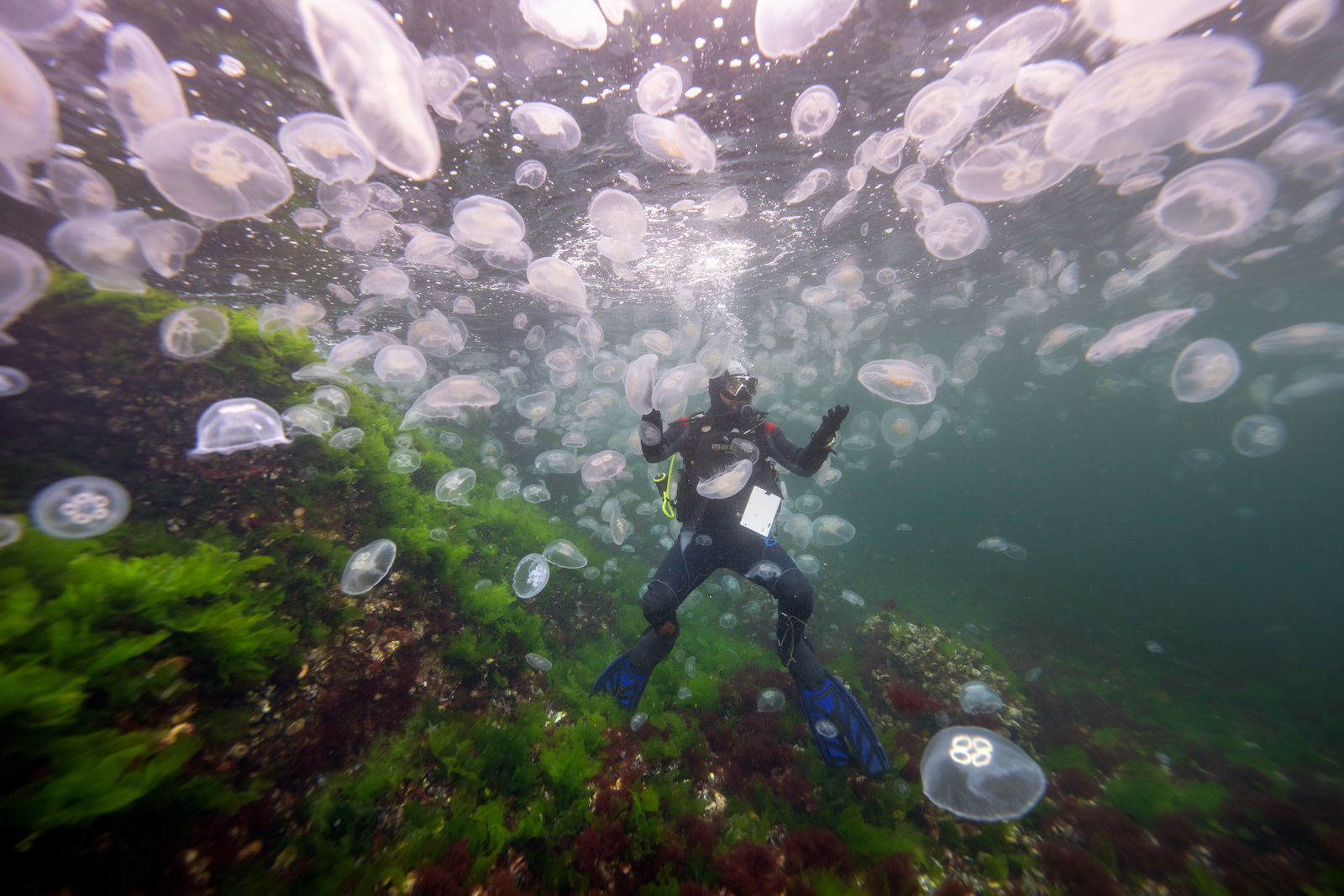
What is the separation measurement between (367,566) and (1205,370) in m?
15.1

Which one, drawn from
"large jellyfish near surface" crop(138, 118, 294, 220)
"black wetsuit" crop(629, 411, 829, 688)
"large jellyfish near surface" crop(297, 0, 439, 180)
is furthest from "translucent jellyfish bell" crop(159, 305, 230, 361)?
"black wetsuit" crop(629, 411, 829, 688)

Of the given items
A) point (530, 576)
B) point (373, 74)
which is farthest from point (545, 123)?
point (530, 576)

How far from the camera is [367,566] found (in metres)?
3.52

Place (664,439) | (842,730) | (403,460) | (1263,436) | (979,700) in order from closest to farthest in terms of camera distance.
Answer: (842,730) → (664,439) → (403,460) → (979,700) → (1263,436)

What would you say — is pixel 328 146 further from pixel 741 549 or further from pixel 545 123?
pixel 741 549

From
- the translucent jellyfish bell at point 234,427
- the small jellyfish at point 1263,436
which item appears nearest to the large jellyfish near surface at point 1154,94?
the translucent jellyfish bell at point 234,427

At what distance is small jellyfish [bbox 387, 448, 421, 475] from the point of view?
486 cm

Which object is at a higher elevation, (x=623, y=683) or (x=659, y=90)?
(x=659, y=90)

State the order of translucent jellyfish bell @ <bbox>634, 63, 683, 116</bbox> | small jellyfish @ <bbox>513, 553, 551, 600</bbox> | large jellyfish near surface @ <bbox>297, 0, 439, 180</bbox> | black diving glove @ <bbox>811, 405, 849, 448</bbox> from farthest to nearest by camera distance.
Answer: small jellyfish @ <bbox>513, 553, 551, 600</bbox>
translucent jellyfish bell @ <bbox>634, 63, 683, 116</bbox>
black diving glove @ <bbox>811, 405, 849, 448</bbox>
large jellyfish near surface @ <bbox>297, 0, 439, 180</bbox>

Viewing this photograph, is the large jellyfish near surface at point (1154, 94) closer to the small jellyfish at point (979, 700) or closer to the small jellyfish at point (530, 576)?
the small jellyfish at point (979, 700)

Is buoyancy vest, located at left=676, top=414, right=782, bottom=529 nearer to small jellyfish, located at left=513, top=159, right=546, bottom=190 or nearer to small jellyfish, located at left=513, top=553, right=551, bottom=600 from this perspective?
small jellyfish, located at left=513, top=553, right=551, bottom=600

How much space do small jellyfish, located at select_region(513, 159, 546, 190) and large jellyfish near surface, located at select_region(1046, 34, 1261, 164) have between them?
20.5ft

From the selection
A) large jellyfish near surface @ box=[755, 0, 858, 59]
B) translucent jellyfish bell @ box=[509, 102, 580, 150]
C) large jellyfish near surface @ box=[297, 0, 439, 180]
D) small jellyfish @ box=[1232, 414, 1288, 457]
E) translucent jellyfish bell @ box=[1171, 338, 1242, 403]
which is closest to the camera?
large jellyfish near surface @ box=[297, 0, 439, 180]

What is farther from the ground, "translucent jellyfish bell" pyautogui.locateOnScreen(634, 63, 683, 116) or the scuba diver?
"translucent jellyfish bell" pyautogui.locateOnScreen(634, 63, 683, 116)
